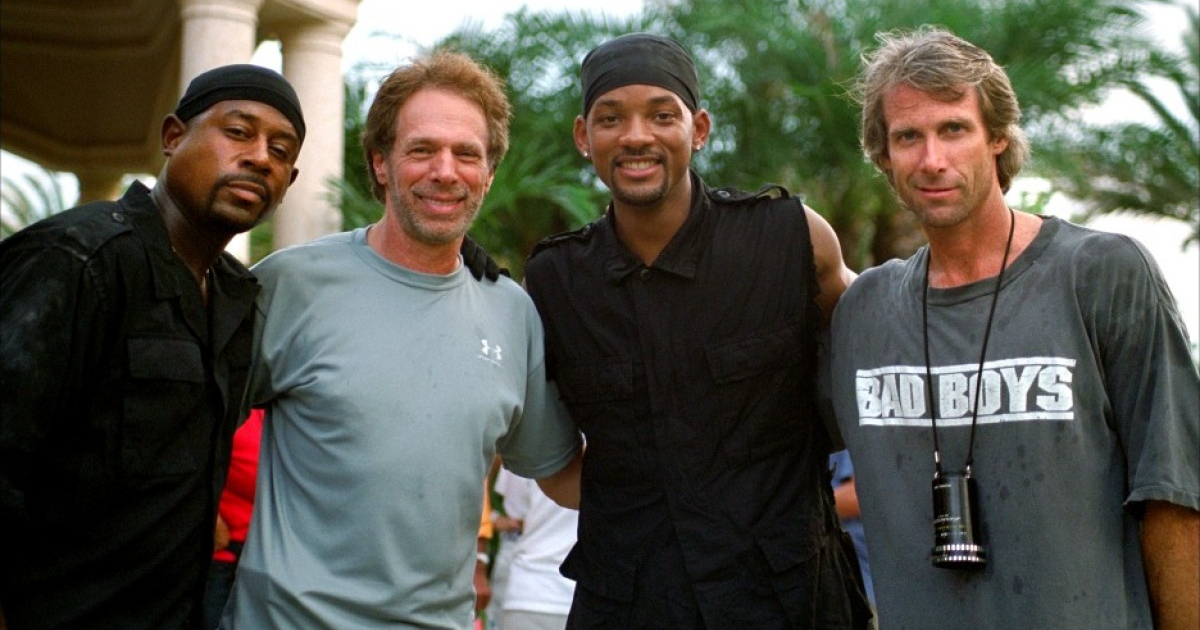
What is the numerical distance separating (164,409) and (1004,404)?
187cm

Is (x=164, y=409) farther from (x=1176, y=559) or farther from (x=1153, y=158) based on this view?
(x=1153, y=158)

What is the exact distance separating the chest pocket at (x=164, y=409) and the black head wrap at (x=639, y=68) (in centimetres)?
144

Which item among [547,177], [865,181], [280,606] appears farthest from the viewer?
[865,181]

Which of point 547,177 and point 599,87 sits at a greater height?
point 547,177

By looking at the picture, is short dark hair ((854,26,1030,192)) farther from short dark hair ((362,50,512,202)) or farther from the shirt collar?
short dark hair ((362,50,512,202))

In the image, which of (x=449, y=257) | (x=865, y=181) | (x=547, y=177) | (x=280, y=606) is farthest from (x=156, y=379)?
(x=865, y=181)

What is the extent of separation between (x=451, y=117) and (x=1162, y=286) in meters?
1.90

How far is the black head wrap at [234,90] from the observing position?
10.8 feet

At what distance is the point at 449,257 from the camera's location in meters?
3.71

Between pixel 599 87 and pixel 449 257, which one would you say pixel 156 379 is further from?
pixel 599 87

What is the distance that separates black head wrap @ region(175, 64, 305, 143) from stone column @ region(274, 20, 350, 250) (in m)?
7.41

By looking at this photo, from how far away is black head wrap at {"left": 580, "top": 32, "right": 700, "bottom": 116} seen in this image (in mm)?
3828

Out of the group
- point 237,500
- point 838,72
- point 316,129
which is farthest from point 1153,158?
point 237,500

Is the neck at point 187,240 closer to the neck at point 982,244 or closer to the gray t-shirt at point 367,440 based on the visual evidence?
the gray t-shirt at point 367,440
